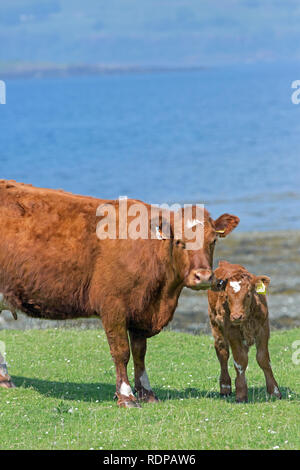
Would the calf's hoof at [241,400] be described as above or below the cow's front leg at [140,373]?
below

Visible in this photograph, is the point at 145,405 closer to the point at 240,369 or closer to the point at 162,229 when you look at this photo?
the point at 240,369

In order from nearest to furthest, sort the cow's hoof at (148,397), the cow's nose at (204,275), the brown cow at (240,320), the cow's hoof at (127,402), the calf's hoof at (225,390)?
the cow's nose at (204,275), the cow's hoof at (127,402), the brown cow at (240,320), the cow's hoof at (148,397), the calf's hoof at (225,390)

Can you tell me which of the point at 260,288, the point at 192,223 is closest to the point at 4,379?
the point at 192,223

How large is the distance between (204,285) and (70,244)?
6.48 feet

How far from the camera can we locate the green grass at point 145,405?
9.98 m

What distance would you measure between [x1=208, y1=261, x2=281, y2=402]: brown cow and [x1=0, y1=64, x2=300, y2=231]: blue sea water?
77.4 ft

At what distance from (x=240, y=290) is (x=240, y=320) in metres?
0.42

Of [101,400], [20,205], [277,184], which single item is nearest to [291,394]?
[101,400]

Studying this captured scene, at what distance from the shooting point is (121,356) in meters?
12.1

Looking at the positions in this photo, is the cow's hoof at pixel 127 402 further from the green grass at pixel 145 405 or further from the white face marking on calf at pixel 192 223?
the white face marking on calf at pixel 192 223

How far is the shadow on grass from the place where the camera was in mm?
12586

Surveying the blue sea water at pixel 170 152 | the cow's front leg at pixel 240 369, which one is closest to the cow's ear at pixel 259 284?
the cow's front leg at pixel 240 369

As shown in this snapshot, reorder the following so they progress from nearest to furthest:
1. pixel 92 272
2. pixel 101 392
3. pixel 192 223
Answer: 1. pixel 192 223
2. pixel 92 272
3. pixel 101 392

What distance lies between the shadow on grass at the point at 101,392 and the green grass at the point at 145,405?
0.01m
